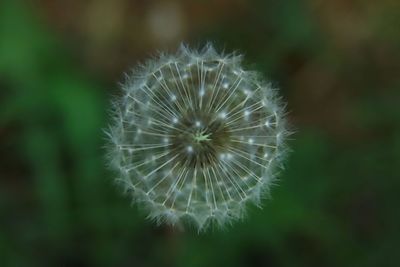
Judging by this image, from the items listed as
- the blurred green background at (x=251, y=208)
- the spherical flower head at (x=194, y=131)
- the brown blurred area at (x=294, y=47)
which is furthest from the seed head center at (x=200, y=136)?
the brown blurred area at (x=294, y=47)

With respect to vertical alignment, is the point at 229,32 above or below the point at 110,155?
above

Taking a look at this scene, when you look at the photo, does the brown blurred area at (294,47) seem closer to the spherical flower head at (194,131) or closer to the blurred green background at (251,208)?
the blurred green background at (251,208)

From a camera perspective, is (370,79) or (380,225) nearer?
(380,225)

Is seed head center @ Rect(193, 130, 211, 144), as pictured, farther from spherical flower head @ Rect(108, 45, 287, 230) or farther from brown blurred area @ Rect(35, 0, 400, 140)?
brown blurred area @ Rect(35, 0, 400, 140)

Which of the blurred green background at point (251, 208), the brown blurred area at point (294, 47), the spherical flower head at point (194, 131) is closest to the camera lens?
the spherical flower head at point (194, 131)

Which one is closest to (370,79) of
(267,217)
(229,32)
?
(229,32)

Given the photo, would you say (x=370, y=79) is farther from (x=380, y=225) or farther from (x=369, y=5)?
(x=380, y=225)

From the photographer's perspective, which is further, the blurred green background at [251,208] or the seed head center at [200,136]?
the blurred green background at [251,208]

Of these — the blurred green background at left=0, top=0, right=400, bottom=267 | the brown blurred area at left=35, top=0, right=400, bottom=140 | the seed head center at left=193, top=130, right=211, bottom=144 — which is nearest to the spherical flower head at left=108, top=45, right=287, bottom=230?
the seed head center at left=193, top=130, right=211, bottom=144
